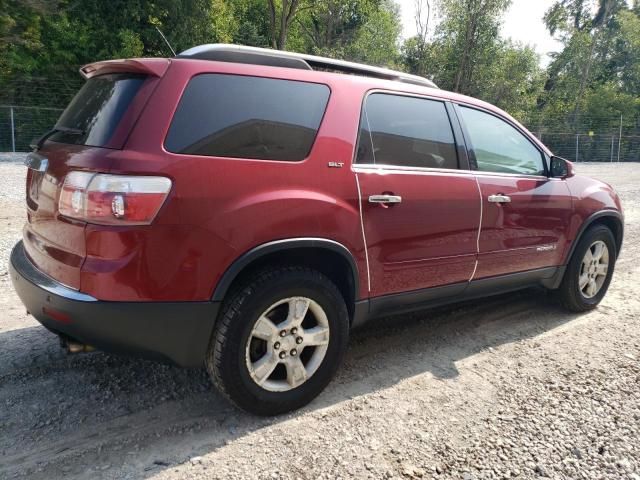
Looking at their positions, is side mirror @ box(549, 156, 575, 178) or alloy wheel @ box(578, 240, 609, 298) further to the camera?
alloy wheel @ box(578, 240, 609, 298)

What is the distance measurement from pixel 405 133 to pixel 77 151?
1.92 metres

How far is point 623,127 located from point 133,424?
3506cm

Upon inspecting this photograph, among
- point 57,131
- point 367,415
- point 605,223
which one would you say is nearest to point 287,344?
point 367,415

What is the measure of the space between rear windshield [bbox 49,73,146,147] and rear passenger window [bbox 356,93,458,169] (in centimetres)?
128

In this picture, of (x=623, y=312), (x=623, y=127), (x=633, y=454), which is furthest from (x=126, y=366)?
(x=623, y=127)

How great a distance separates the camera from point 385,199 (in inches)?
116

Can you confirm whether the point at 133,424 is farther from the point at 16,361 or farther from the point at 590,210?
the point at 590,210

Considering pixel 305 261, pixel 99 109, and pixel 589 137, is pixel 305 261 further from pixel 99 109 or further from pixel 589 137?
pixel 589 137

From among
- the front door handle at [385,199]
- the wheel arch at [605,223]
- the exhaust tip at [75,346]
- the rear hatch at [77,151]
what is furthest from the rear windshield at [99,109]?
the wheel arch at [605,223]

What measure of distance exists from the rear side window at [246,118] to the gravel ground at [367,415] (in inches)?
56.3

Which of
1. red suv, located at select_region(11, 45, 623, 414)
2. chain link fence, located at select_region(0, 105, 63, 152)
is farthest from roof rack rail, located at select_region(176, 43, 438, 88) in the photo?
chain link fence, located at select_region(0, 105, 63, 152)

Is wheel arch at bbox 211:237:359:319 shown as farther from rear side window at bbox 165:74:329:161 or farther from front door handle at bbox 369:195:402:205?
rear side window at bbox 165:74:329:161

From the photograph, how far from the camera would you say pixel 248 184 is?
2432 mm

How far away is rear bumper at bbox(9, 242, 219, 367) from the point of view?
223 cm
